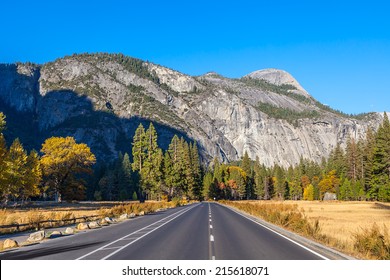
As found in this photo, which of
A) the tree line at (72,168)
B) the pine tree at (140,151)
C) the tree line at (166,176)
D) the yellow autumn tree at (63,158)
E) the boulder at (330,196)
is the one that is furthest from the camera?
the boulder at (330,196)

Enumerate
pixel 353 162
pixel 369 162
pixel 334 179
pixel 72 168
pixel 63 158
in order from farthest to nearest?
pixel 334 179 → pixel 353 162 → pixel 369 162 → pixel 72 168 → pixel 63 158

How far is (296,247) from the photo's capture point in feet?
45.2

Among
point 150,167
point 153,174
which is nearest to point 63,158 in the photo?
point 150,167

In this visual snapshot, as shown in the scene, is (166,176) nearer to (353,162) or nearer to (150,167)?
(150,167)

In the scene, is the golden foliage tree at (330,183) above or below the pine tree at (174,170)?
below

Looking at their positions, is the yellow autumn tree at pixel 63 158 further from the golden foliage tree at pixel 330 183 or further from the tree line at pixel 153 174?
the golden foliage tree at pixel 330 183

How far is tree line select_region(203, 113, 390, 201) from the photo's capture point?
72250 millimetres

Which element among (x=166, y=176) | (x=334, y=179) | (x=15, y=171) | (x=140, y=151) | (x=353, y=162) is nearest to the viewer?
(x=15, y=171)

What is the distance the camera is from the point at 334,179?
112375 millimetres

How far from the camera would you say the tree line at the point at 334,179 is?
7225 centimetres

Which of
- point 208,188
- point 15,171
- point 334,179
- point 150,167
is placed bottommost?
point 208,188

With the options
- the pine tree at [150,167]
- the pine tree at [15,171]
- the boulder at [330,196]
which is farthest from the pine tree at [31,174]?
the boulder at [330,196]

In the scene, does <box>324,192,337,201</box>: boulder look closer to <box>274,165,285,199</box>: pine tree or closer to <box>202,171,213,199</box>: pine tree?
<box>274,165,285,199</box>: pine tree

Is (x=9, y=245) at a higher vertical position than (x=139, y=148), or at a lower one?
lower
